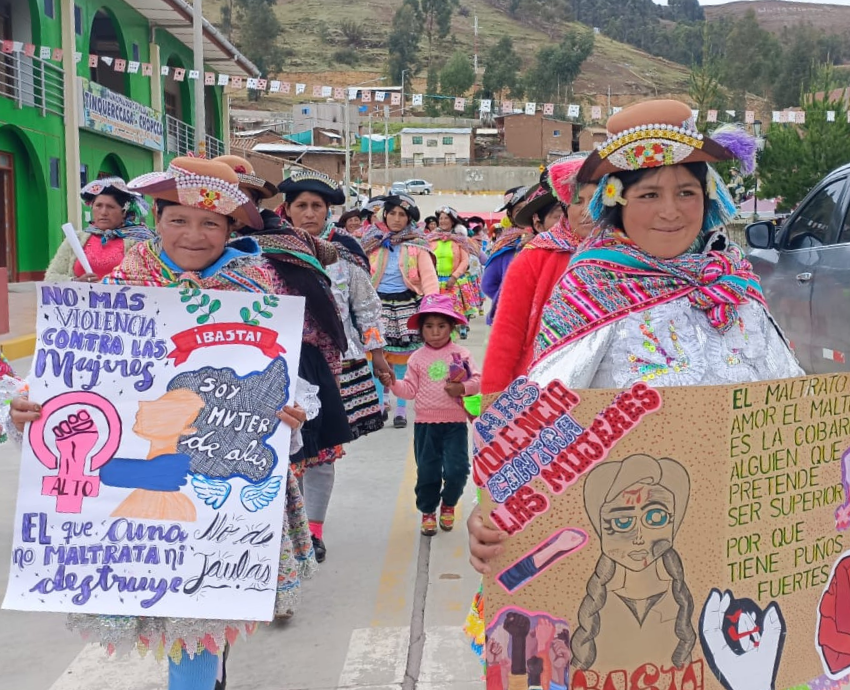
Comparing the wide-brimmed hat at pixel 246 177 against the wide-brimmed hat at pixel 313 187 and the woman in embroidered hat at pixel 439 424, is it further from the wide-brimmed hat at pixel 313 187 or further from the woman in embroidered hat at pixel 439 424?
the woman in embroidered hat at pixel 439 424

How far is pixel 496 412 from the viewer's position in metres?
1.84

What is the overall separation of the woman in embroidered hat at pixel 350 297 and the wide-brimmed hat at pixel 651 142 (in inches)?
107

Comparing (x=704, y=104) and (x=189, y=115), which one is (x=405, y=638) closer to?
(x=704, y=104)

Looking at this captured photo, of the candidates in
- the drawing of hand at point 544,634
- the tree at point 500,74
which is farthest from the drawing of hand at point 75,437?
the tree at point 500,74

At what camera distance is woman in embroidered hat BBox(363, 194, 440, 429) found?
7.66m

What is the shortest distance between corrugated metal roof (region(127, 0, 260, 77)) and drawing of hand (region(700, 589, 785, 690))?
25.0m

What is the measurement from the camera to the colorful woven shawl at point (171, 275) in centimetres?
280

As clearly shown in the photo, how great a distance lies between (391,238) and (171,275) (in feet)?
16.7

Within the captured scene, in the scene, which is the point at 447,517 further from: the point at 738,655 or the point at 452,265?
the point at 452,265

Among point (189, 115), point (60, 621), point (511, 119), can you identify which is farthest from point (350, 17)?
point (60, 621)

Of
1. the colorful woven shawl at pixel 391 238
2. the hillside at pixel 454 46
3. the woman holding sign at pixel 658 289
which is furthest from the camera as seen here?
the hillside at pixel 454 46

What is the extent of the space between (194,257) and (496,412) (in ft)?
4.63

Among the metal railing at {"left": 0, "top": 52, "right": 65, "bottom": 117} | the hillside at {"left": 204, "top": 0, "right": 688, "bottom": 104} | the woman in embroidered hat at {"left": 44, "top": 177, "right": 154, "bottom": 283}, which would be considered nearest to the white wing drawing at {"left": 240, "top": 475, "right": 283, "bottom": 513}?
the woman in embroidered hat at {"left": 44, "top": 177, "right": 154, "bottom": 283}

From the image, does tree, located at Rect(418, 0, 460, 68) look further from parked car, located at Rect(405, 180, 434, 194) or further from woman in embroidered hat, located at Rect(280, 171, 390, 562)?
woman in embroidered hat, located at Rect(280, 171, 390, 562)
